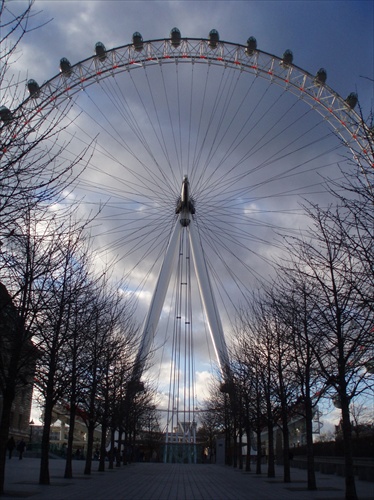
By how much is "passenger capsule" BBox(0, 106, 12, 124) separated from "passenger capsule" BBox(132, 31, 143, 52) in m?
25.9

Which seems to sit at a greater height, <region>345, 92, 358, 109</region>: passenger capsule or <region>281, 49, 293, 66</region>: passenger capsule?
<region>281, 49, 293, 66</region>: passenger capsule

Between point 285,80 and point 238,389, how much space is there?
20779mm

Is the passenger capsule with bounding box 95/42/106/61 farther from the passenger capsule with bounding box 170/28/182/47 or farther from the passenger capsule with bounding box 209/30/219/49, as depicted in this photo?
the passenger capsule with bounding box 209/30/219/49

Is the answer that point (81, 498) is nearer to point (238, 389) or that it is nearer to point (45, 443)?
point (45, 443)

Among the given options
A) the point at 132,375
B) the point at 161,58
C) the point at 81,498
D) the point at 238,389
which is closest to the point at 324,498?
the point at 81,498

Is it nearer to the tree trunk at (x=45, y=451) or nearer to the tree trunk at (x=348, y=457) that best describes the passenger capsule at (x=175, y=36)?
the tree trunk at (x=45, y=451)

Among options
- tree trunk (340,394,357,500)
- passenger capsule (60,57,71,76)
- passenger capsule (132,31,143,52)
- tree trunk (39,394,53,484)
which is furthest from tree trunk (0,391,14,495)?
passenger capsule (132,31,143,52)

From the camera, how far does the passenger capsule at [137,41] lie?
34812 mm

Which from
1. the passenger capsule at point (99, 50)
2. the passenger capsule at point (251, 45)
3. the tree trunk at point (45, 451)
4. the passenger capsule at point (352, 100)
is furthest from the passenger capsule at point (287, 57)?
the tree trunk at point (45, 451)

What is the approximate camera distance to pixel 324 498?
58.7 ft

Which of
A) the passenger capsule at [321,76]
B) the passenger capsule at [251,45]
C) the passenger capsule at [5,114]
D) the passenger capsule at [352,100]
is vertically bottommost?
the passenger capsule at [5,114]

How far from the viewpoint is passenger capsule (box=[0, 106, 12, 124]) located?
388 inches

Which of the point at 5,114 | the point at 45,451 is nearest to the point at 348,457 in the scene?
the point at 45,451

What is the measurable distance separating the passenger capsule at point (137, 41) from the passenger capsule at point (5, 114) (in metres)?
25.9
